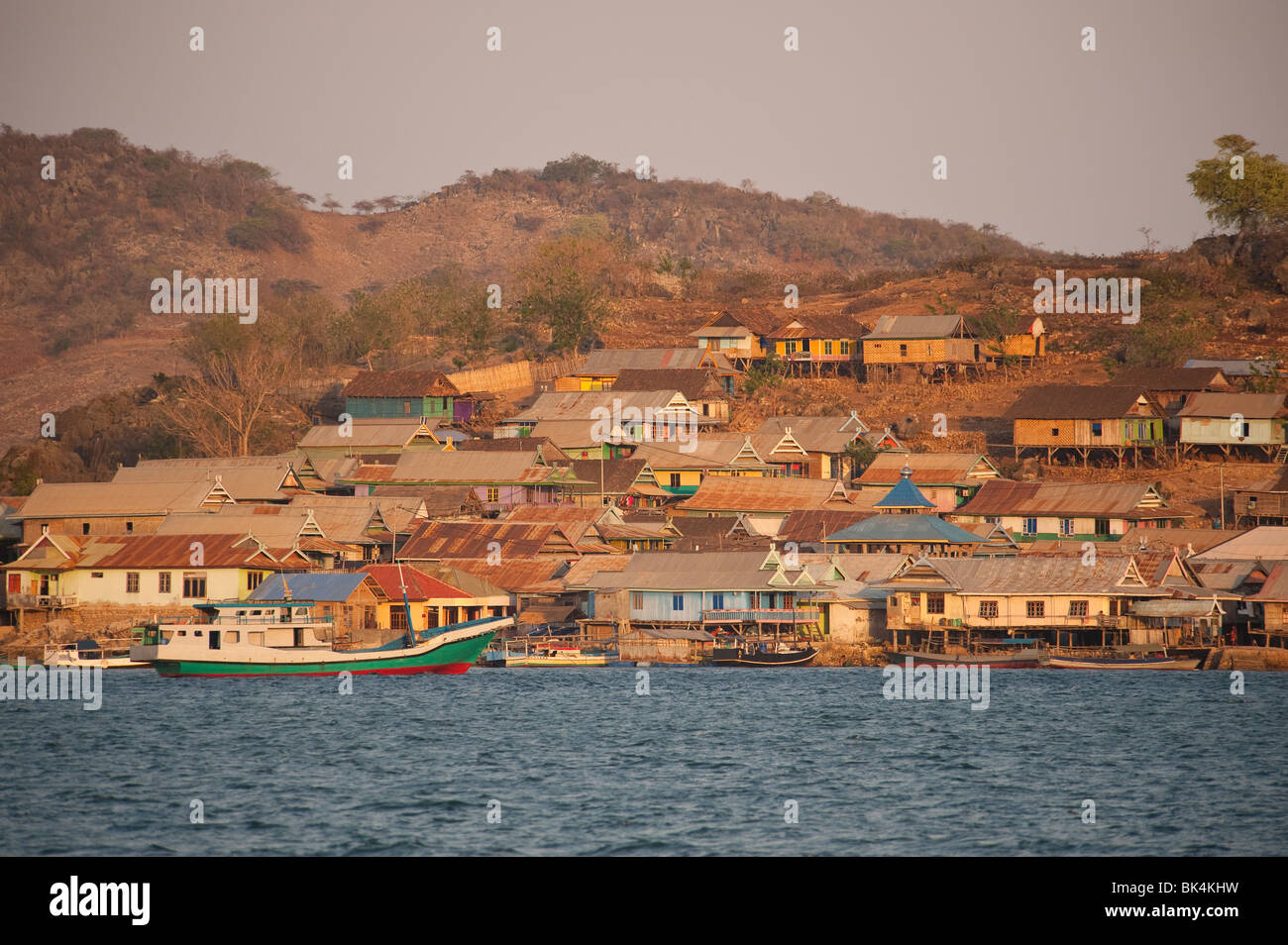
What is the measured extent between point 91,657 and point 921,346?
5997 cm

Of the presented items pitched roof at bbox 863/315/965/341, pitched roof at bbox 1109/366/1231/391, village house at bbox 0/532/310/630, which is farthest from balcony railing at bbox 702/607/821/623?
pitched roof at bbox 863/315/965/341

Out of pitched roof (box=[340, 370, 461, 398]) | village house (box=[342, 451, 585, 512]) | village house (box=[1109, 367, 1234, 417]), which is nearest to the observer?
village house (box=[342, 451, 585, 512])

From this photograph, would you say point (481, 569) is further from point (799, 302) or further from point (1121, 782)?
point (799, 302)

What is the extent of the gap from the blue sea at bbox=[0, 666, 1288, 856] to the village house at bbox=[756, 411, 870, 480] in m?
33.6

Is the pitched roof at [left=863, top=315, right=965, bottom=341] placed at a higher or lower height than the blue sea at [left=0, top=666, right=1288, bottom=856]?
higher

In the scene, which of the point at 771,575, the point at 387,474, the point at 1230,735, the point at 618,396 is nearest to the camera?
the point at 1230,735

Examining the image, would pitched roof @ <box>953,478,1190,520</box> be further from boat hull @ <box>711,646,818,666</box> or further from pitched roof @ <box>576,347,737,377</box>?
pitched roof @ <box>576,347,737,377</box>

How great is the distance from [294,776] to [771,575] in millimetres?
32566

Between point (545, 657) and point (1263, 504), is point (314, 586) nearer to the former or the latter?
point (545, 657)

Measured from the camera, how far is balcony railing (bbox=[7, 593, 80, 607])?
66812 millimetres

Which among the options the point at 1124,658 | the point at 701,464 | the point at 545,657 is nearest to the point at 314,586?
the point at 545,657

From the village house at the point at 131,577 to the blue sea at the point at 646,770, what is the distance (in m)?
10.6
